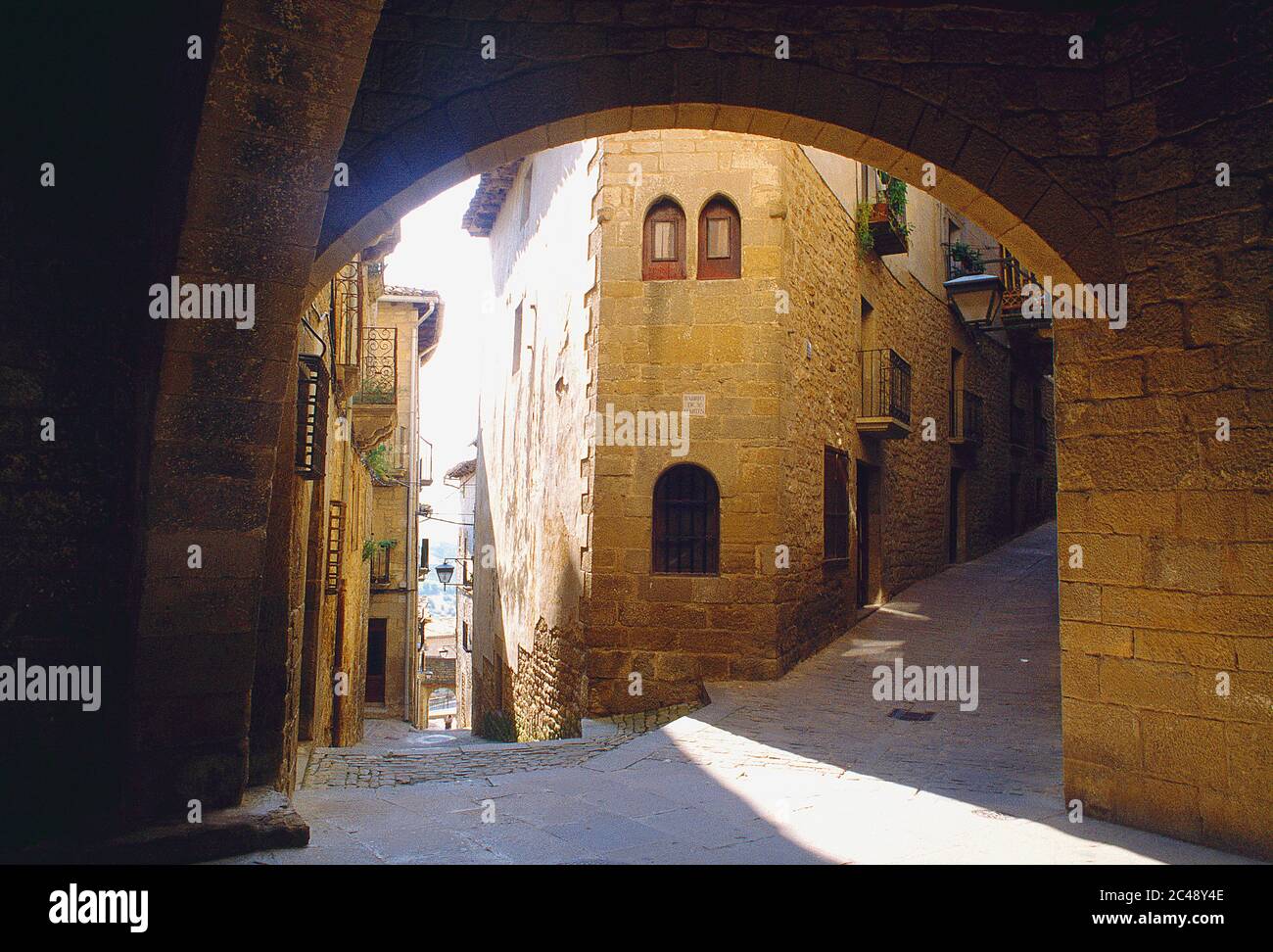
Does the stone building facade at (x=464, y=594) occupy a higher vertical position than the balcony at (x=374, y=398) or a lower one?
lower

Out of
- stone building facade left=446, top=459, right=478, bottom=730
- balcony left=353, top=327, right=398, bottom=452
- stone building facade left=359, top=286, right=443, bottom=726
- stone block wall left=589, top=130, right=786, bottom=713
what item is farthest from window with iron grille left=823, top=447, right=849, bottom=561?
stone building facade left=359, top=286, right=443, bottom=726

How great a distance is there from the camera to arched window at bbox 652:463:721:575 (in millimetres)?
9039

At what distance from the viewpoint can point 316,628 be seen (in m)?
8.25

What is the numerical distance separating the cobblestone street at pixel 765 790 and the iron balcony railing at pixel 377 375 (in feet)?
25.6

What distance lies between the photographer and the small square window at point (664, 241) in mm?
9227

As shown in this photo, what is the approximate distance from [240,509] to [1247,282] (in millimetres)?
4349

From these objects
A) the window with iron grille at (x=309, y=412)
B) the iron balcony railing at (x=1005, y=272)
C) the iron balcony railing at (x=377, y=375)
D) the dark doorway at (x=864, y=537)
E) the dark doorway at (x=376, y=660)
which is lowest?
the dark doorway at (x=376, y=660)

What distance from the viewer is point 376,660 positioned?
2162 centimetres

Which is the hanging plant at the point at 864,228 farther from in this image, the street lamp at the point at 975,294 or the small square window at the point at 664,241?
the small square window at the point at 664,241

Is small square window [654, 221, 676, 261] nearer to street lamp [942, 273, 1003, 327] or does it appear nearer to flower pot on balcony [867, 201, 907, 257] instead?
street lamp [942, 273, 1003, 327]

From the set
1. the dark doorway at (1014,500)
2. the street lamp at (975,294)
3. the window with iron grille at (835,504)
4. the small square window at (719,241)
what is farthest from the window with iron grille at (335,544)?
the dark doorway at (1014,500)

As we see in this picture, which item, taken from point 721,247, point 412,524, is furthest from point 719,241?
point 412,524

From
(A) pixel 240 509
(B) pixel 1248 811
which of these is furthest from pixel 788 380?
(A) pixel 240 509
